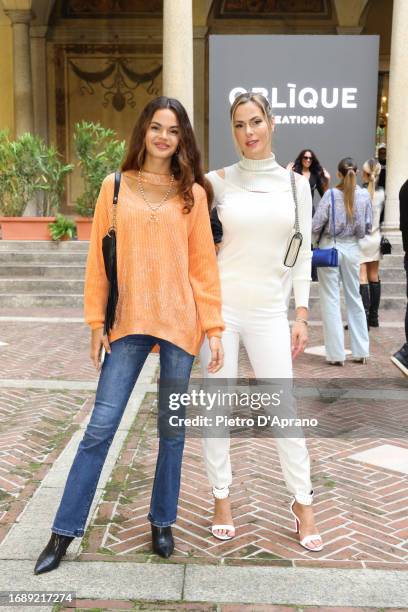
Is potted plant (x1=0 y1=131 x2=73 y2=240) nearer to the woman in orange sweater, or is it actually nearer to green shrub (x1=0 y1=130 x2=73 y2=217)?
green shrub (x1=0 y1=130 x2=73 y2=217)

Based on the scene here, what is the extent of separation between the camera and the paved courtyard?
8.90 feet

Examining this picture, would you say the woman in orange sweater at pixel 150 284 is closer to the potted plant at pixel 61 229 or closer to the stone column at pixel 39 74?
the potted plant at pixel 61 229

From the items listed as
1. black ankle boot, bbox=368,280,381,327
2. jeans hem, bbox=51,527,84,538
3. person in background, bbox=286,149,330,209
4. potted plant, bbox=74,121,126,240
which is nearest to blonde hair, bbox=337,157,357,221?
person in background, bbox=286,149,330,209

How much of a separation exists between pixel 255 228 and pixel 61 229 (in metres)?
9.51

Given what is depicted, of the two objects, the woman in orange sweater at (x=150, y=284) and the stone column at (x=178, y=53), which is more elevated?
the stone column at (x=178, y=53)

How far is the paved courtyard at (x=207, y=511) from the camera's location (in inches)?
107

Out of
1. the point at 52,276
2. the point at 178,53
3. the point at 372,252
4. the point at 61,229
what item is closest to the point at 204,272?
the point at 372,252

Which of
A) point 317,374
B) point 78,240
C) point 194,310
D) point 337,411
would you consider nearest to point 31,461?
point 194,310

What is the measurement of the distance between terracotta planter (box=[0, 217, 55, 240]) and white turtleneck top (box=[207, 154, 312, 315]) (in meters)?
9.48

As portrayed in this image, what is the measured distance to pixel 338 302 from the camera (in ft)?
21.9

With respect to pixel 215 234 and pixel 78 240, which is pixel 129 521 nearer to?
pixel 215 234

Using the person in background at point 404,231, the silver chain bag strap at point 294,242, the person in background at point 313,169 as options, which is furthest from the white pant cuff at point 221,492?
the person in background at point 313,169

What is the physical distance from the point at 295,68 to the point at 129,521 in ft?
29.6

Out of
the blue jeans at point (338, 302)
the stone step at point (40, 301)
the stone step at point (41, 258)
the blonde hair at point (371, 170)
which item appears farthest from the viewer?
the stone step at point (41, 258)
